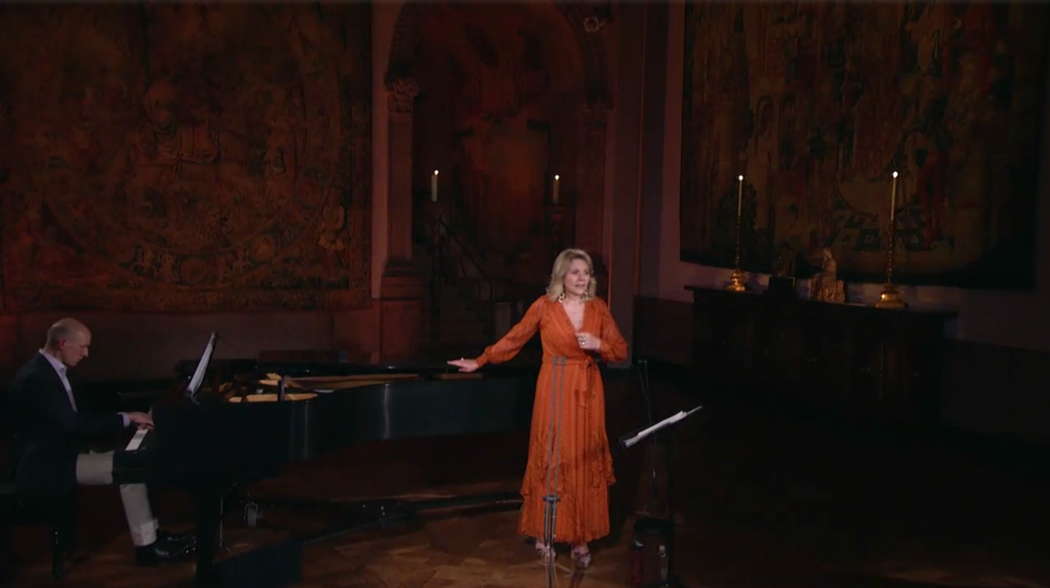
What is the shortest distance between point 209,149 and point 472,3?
4026 millimetres

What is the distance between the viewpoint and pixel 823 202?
841 cm

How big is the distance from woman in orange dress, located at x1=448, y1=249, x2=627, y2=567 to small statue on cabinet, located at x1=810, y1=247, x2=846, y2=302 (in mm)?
4042

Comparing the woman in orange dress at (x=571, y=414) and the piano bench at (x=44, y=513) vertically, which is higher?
the woman in orange dress at (x=571, y=414)

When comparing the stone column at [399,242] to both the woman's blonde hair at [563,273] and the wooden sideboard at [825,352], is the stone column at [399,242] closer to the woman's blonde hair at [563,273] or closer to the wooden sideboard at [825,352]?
the wooden sideboard at [825,352]

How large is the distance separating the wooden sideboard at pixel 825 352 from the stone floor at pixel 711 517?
1.04ft

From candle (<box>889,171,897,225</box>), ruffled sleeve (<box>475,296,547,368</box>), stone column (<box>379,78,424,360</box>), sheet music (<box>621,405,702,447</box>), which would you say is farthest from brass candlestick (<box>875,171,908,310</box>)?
stone column (<box>379,78,424,360</box>)

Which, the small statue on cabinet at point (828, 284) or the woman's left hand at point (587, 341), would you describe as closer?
the woman's left hand at point (587, 341)

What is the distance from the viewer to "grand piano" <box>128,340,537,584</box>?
3.84 meters

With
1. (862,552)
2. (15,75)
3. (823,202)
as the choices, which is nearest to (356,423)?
(862,552)

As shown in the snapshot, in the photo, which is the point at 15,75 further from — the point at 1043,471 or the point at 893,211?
the point at 1043,471

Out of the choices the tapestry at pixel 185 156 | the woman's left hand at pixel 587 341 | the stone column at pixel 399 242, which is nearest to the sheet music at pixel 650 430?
the woman's left hand at pixel 587 341

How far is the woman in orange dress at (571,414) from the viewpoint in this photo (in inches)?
176

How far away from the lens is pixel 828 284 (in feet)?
26.4

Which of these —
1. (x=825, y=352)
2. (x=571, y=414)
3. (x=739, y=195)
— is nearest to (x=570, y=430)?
(x=571, y=414)
